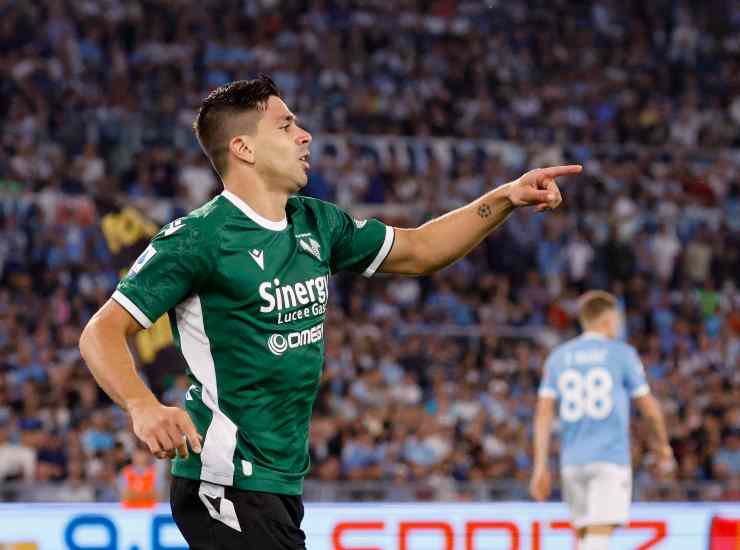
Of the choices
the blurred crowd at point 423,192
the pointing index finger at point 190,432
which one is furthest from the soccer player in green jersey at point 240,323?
the blurred crowd at point 423,192

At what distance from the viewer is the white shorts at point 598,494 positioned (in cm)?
768

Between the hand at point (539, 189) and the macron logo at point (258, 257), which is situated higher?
the hand at point (539, 189)

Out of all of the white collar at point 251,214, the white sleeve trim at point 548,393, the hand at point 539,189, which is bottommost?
the white sleeve trim at point 548,393

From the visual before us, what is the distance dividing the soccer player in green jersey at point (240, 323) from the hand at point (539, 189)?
1.3 inches

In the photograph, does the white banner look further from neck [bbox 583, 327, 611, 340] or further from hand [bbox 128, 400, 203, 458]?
hand [bbox 128, 400, 203, 458]

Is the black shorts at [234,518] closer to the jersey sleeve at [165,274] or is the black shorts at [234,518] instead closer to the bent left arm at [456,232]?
the jersey sleeve at [165,274]

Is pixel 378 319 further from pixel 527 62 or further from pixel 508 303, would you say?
pixel 527 62

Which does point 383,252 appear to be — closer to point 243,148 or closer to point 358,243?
point 358,243

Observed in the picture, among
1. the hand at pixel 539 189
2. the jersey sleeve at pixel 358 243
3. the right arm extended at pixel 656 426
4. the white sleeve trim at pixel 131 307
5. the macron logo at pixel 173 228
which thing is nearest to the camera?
the white sleeve trim at pixel 131 307

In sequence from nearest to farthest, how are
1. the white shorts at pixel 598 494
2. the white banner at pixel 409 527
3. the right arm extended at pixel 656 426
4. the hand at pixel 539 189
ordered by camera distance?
the hand at pixel 539 189, the white banner at pixel 409 527, the white shorts at pixel 598 494, the right arm extended at pixel 656 426

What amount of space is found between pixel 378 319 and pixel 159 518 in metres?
7.54

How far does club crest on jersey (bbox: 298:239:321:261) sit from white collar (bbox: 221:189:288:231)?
0.08 meters

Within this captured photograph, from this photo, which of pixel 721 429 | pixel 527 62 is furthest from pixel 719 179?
pixel 721 429

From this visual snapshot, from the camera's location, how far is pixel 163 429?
10.8ft
